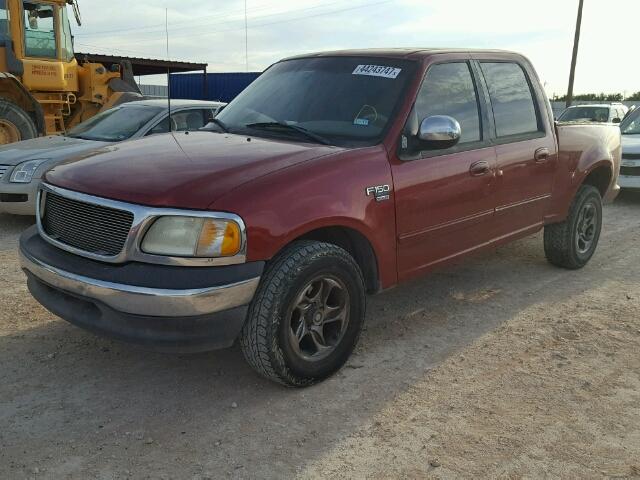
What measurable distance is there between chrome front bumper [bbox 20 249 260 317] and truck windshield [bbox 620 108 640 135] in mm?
9934

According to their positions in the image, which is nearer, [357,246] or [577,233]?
[357,246]

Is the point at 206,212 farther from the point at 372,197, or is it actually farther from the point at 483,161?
the point at 483,161

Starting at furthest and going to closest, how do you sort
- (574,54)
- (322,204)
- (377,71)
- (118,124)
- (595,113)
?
1. (574,54)
2. (595,113)
3. (118,124)
4. (377,71)
5. (322,204)

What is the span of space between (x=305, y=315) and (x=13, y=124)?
7957 millimetres

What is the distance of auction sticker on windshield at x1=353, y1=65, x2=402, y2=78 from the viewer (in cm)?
402

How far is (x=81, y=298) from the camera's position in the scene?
304 cm

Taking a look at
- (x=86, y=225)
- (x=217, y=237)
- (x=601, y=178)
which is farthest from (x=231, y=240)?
(x=601, y=178)

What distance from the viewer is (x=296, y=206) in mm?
3127

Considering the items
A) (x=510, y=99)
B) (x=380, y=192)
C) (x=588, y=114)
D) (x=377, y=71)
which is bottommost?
(x=588, y=114)

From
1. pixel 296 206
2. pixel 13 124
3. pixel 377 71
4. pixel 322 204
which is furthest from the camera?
pixel 13 124

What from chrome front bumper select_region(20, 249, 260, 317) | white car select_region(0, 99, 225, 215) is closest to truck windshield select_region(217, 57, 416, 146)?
chrome front bumper select_region(20, 249, 260, 317)

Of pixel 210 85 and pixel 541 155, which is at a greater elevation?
pixel 541 155

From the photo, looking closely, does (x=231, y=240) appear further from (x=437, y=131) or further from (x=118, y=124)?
(x=118, y=124)

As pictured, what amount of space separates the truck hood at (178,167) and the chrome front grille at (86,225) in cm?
8
